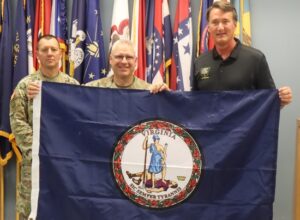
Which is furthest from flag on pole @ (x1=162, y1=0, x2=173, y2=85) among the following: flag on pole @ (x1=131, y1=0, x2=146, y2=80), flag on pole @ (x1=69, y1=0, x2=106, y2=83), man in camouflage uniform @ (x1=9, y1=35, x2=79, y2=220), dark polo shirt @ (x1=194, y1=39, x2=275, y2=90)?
man in camouflage uniform @ (x1=9, y1=35, x2=79, y2=220)

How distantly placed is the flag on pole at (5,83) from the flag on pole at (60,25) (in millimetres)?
368

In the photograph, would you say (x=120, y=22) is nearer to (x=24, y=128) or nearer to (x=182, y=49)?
(x=182, y=49)

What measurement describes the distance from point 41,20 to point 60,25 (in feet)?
0.52

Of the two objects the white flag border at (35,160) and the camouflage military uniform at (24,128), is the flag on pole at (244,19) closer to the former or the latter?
the camouflage military uniform at (24,128)

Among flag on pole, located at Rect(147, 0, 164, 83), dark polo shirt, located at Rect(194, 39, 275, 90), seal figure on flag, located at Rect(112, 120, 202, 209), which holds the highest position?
flag on pole, located at Rect(147, 0, 164, 83)

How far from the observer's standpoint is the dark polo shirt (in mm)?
2293

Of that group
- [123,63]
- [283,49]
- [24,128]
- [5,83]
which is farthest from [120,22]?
[283,49]

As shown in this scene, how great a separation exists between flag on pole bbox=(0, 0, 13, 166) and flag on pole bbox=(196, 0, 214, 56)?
5.09 ft

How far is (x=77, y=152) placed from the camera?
2.17 metres

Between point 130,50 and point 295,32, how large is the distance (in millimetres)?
1610

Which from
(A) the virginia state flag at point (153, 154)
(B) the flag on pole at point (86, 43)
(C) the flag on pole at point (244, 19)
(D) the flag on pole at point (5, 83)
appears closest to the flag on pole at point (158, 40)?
(B) the flag on pole at point (86, 43)

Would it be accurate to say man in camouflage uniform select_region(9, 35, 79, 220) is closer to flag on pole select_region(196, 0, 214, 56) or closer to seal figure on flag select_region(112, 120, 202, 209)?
seal figure on flag select_region(112, 120, 202, 209)

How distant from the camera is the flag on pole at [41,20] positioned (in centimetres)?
315

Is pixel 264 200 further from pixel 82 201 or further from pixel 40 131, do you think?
pixel 40 131
